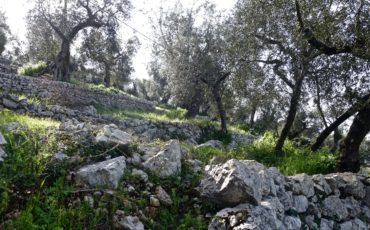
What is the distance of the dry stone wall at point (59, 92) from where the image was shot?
62.2 feet

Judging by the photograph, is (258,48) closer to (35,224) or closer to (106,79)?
(35,224)

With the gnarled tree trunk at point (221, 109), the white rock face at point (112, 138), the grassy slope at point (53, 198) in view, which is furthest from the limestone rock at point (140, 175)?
the gnarled tree trunk at point (221, 109)

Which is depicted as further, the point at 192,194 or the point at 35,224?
the point at 192,194

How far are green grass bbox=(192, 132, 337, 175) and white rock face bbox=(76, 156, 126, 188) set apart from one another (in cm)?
311

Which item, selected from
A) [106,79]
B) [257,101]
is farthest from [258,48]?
[106,79]

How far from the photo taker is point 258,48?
15.9 meters

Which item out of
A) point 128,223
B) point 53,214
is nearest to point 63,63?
point 53,214

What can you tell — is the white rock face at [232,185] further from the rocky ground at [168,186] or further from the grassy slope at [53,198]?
the grassy slope at [53,198]

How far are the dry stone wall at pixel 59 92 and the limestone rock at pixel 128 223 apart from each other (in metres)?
14.5

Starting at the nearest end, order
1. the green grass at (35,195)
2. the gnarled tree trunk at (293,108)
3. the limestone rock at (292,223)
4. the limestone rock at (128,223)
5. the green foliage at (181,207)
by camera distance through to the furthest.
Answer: the green grass at (35,195)
the limestone rock at (128,223)
the green foliage at (181,207)
the limestone rock at (292,223)
the gnarled tree trunk at (293,108)

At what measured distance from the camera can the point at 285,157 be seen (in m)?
12.9

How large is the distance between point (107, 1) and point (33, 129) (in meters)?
20.2

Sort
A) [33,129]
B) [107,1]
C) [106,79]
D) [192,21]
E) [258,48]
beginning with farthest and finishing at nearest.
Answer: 1. [106,79]
2. [192,21]
3. [107,1]
4. [258,48]
5. [33,129]

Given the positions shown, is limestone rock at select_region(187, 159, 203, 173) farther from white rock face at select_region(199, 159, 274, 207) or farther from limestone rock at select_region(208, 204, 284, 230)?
limestone rock at select_region(208, 204, 284, 230)
